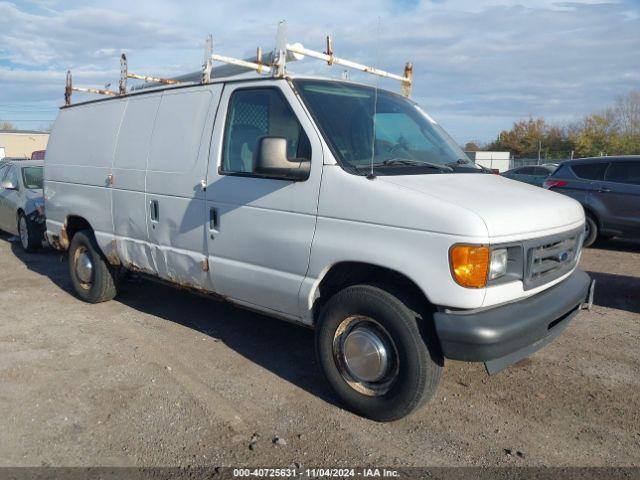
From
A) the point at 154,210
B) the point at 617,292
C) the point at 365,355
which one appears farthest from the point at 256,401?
the point at 617,292

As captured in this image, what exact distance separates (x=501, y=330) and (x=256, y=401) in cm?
179

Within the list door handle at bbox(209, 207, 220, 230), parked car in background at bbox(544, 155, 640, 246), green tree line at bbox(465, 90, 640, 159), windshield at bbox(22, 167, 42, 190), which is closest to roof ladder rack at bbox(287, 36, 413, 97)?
door handle at bbox(209, 207, 220, 230)

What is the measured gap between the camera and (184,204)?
4.73 meters

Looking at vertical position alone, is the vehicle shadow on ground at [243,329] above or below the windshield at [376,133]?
below

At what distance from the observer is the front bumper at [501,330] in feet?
10.5

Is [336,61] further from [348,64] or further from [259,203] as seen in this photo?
[259,203]

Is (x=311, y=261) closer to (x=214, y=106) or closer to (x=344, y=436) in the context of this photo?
(x=344, y=436)

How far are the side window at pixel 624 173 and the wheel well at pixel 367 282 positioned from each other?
301 inches

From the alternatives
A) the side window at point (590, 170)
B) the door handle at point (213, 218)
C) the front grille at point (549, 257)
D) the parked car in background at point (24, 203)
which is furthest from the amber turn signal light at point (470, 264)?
the parked car in background at point (24, 203)

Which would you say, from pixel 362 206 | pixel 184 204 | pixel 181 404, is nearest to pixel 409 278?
pixel 362 206

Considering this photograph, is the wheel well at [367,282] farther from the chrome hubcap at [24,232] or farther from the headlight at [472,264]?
the chrome hubcap at [24,232]

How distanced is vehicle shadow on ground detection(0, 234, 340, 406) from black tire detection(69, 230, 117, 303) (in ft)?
1.00

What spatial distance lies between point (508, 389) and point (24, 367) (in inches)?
150

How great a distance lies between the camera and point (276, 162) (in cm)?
373
